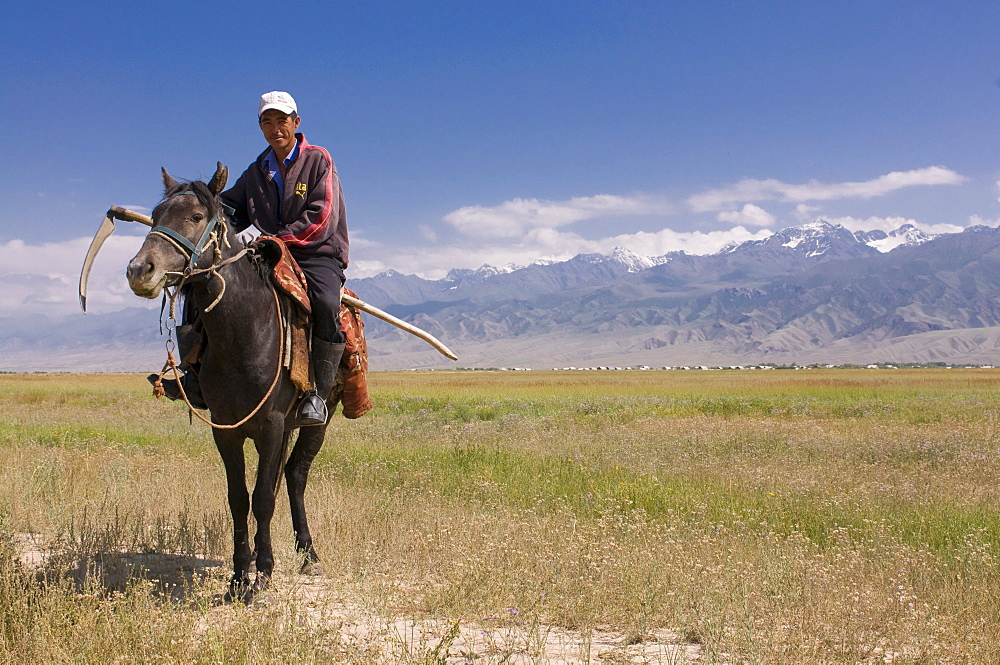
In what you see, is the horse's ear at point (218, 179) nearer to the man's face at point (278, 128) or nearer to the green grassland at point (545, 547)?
the man's face at point (278, 128)

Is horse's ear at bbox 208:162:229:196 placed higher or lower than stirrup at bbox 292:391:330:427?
higher

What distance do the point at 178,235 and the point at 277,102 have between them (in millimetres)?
1882

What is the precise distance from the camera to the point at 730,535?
720 cm

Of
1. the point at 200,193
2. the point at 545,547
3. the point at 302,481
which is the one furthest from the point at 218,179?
the point at 545,547

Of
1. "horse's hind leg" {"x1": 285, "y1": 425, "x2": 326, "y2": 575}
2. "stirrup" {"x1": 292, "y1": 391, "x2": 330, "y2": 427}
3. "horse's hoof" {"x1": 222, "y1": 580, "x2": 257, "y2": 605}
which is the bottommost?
"horse's hoof" {"x1": 222, "y1": 580, "x2": 257, "y2": 605}

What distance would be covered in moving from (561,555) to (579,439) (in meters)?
10.1

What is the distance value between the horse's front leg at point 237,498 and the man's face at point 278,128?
246cm

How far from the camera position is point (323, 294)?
597 centimetres

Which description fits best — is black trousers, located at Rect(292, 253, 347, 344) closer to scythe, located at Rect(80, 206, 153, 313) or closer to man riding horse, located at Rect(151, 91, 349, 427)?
man riding horse, located at Rect(151, 91, 349, 427)

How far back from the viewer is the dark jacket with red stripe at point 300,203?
600 cm

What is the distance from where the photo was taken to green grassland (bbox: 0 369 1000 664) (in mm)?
4113

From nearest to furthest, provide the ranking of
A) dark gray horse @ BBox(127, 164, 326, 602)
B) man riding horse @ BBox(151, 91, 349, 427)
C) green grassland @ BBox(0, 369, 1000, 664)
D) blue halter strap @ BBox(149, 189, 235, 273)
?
green grassland @ BBox(0, 369, 1000, 664)
blue halter strap @ BBox(149, 189, 235, 273)
dark gray horse @ BBox(127, 164, 326, 602)
man riding horse @ BBox(151, 91, 349, 427)

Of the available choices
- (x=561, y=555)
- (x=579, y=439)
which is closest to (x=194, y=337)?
(x=561, y=555)

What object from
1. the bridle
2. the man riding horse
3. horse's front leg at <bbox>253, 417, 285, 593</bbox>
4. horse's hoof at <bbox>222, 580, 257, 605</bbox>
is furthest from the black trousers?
horse's hoof at <bbox>222, 580, 257, 605</bbox>
